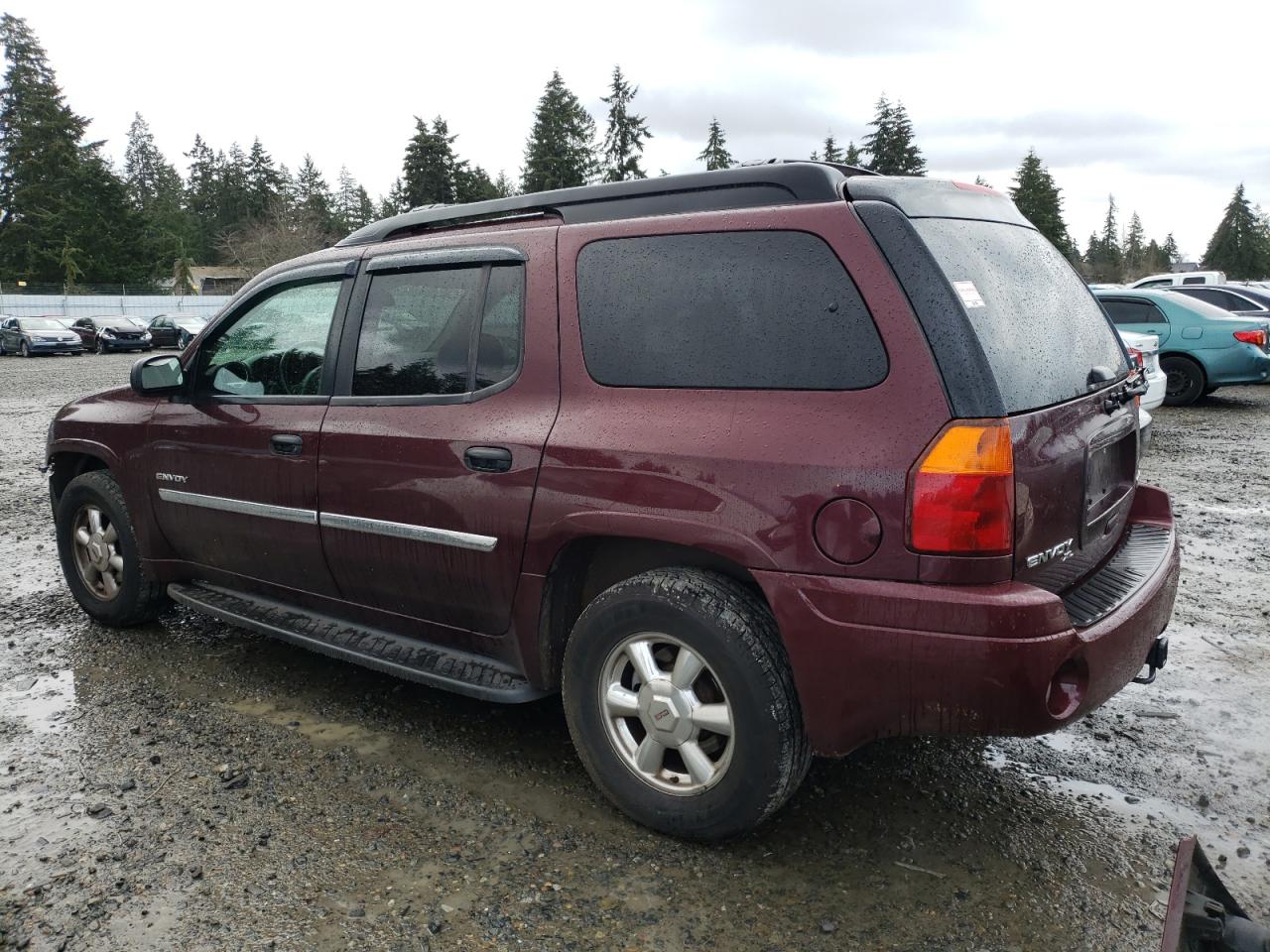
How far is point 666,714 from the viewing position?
286 cm

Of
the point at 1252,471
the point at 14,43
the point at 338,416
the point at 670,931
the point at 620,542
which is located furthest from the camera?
the point at 14,43

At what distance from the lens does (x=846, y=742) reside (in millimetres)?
2652

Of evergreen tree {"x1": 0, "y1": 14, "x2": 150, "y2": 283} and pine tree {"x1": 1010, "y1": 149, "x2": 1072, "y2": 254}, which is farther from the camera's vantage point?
pine tree {"x1": 1010, "y1": 149, "x2": 1072, "y2": 254}

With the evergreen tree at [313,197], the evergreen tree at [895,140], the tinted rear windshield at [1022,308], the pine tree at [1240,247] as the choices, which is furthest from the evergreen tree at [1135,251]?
the tinted rear windshield at [1022,308]

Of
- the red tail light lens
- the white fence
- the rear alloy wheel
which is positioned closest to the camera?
the red tail light lens

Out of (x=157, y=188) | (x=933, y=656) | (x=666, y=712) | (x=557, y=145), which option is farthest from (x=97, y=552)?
(x=157, y=188)

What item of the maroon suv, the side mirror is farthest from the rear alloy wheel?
the side mirror

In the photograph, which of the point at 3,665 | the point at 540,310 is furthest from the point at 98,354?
the point at 540,310

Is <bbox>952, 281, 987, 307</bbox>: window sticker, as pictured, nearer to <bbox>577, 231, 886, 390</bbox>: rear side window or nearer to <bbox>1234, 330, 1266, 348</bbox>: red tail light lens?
<bbox>577, 231, 886, 390</bbox>: rear side window

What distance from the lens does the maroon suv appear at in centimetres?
249

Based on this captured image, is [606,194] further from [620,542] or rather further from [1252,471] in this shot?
[1252,471]

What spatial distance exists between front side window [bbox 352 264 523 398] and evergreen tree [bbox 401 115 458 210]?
59.0 meters

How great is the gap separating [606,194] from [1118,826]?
256 centimetres

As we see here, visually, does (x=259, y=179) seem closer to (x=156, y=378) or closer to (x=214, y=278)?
(x=214, y=278)
